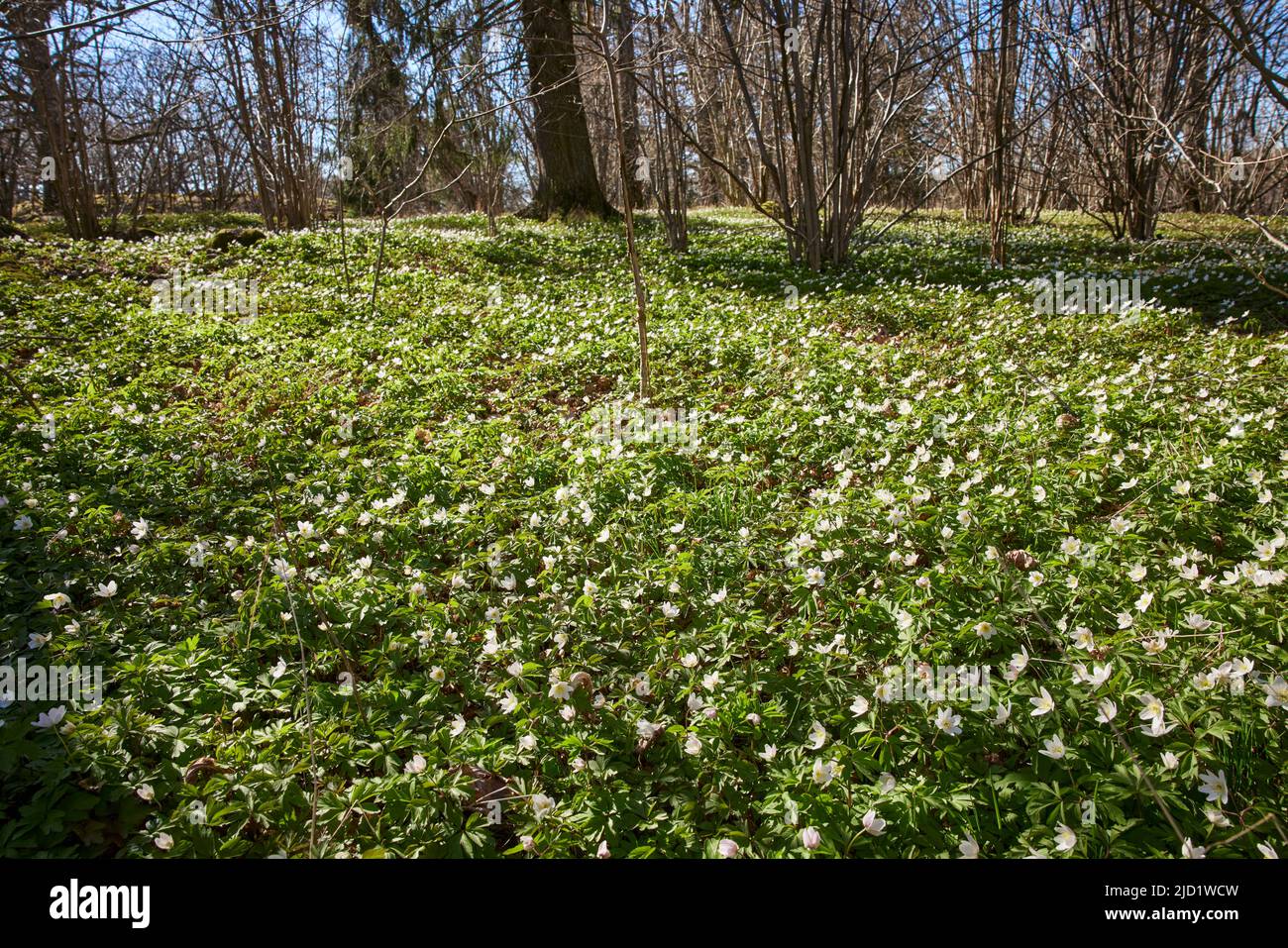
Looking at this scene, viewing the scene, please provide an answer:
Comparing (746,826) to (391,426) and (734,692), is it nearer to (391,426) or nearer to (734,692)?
(734,692)

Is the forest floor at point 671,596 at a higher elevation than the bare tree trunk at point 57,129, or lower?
lower

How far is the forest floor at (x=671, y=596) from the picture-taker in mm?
1724

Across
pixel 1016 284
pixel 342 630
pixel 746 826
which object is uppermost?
pixel 1016 284

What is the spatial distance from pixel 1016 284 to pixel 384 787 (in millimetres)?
6566

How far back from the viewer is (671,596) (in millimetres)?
2607

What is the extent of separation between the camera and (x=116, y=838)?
1.71 metres

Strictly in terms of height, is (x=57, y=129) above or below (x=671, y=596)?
above

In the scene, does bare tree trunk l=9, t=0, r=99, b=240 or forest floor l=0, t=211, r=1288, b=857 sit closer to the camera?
forest floor l=0, t=211, r=1288, b=857

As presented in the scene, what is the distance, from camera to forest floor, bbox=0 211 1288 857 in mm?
1724

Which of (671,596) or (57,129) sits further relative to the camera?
(57,129)

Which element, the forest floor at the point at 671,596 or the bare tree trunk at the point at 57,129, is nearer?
the forest floor at the point at 671,596

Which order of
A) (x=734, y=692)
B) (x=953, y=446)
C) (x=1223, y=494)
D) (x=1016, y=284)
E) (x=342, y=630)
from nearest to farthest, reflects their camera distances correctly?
(x=734, y=692) → (x=342, y=630) → (x=1223, y=494) → (x=953, y=446) → (x=1016, y=284)

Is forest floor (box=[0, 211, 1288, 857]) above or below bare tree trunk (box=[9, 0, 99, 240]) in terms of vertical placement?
below

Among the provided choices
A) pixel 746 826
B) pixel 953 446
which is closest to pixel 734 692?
pixel 746 826
